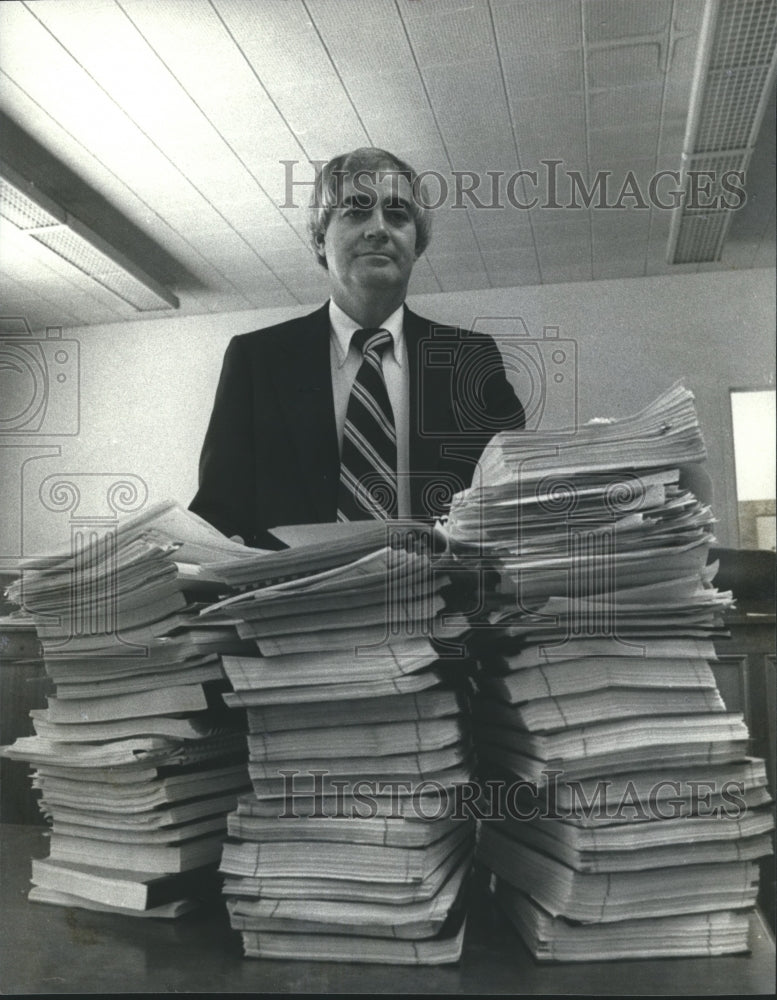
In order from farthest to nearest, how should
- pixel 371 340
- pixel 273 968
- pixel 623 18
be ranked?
pixel 371 340, pixel 623 18, pixel 273 968

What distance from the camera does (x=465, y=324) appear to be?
1037 millimetres

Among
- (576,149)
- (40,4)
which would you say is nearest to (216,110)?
(40,4)

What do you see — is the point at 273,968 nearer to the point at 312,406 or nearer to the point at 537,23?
the point at 312,406

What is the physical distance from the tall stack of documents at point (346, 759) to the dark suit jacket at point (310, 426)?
142mm

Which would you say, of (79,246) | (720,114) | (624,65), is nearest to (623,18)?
(624,65)

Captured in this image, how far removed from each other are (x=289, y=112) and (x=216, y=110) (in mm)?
95

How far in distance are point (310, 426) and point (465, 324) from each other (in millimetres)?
236

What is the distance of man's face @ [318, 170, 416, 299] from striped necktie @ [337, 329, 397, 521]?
0.07 m

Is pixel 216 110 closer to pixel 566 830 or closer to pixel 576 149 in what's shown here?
pixel 576 149

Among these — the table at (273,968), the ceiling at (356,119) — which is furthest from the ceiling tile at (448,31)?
the table at (273,968)

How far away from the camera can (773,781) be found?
944 mm

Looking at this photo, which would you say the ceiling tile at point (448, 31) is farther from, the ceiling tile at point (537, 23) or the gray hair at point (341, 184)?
the gray hair at point (341, 184)

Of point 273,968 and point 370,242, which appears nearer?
point 273,968

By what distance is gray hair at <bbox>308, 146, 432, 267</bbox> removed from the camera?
1.02 meters
